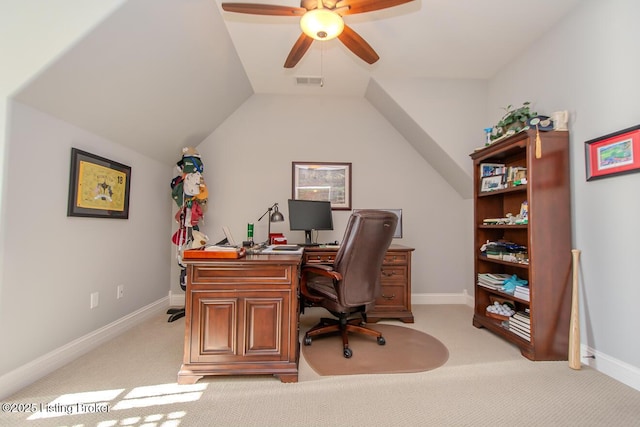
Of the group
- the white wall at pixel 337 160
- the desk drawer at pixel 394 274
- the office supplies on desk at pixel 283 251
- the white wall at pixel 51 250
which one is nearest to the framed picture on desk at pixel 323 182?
the white wall at pixel 337 160

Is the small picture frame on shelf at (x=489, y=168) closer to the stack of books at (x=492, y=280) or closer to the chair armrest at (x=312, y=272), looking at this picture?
the stack of books at (x=492, y=280)

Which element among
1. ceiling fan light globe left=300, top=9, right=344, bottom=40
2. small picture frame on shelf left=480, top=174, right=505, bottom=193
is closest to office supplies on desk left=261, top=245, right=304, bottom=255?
ceiling fan light globe left=300, top=9, right=344, bottom=40

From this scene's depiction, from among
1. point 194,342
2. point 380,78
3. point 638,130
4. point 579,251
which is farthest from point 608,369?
point 380,78

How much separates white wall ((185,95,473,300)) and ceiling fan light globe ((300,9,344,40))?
6.06ft

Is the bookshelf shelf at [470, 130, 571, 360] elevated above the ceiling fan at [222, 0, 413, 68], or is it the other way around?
the ceiling fan at [222, 0, 413, 68]

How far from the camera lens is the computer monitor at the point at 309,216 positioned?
319cm

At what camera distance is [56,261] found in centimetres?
191

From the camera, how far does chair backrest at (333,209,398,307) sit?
199 cm

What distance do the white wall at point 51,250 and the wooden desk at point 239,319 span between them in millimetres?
991

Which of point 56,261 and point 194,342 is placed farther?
point 56,261

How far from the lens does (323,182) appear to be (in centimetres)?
362

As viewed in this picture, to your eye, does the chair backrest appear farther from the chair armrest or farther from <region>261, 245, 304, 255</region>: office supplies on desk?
<region>261, 245, 304, 255</region>: office supplies on desk

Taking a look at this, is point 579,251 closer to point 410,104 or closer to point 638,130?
point 638,130

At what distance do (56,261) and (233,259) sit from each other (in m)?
1.29
